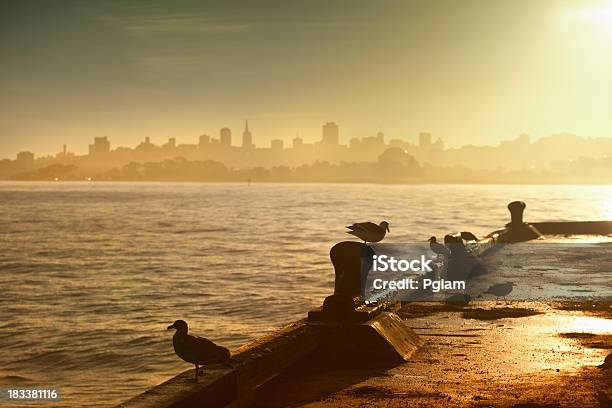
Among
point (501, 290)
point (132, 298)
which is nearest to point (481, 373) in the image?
point (501, 290)

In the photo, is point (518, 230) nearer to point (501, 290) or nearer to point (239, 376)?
point (501, 290)

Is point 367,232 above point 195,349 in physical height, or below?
above

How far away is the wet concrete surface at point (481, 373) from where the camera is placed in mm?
10352

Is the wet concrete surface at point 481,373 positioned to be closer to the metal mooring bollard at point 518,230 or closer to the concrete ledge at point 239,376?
the concrete ledge at point 239,376

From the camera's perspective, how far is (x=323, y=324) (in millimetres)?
12320

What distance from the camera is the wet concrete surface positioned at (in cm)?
1035

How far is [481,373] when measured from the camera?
11953 millimetres

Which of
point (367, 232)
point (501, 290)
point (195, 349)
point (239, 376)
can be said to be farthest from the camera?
point (501, 290)

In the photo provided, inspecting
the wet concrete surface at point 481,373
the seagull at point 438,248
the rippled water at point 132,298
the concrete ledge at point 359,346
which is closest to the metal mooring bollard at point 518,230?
the rippled water at point 132,298

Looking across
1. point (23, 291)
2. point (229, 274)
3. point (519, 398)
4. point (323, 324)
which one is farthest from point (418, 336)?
point (229, 274)

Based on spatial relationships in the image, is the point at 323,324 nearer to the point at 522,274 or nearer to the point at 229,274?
the point at 522,274

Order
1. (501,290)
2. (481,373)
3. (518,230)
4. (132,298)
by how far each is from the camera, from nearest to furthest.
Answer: (481,373), (501,290), (518,230), (132,298)

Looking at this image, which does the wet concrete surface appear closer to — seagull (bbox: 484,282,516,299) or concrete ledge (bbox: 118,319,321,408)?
concrete ledge (bbox: 118,319,321,408)

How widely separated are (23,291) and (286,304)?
721 inches
